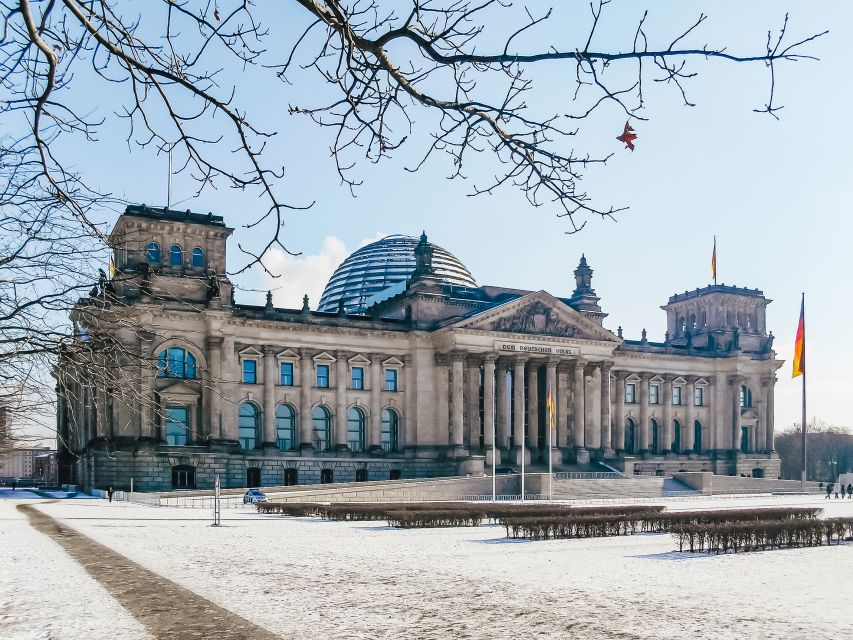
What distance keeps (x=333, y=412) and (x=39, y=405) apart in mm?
61993

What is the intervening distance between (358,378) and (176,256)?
1808 centimetres

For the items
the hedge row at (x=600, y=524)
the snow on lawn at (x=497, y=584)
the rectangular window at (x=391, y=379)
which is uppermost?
the rectangular window at (x=391, y=379)

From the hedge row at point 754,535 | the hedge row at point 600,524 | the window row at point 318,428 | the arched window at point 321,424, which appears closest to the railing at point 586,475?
the window row at point 318,428

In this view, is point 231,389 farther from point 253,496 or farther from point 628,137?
point 628,137

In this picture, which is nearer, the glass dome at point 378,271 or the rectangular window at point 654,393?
the rectangular window at point 654,393

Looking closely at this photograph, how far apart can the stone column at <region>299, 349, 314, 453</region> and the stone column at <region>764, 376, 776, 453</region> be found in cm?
5125

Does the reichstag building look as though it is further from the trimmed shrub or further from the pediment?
the trimmed shrub

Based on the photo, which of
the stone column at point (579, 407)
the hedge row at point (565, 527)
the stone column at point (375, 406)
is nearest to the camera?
the hedge row at point (565, 527)

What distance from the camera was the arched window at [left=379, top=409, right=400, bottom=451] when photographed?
79312 mm

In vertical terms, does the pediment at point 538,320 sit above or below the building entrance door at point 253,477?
above

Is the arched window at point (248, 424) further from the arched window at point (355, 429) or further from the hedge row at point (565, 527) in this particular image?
the hedge row at point (565, 527)

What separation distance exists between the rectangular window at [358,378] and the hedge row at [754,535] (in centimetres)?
5129

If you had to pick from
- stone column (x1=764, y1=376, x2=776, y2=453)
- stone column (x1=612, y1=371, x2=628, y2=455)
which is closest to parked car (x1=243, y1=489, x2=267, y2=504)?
stone column (x1=612, y1=371, x2=628, y2=455)

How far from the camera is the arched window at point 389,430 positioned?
79312 millimetres
